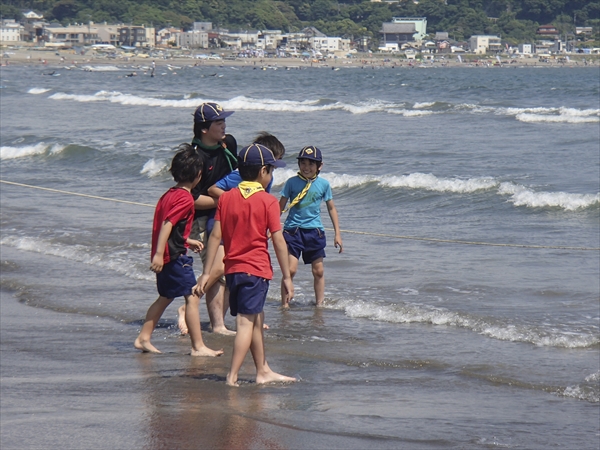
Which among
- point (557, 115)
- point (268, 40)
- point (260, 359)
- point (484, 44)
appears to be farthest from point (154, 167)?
point (484, 44)

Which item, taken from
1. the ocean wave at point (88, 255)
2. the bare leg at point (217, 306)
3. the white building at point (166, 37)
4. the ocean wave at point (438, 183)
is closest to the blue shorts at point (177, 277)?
the bare leg at point (217, 306)

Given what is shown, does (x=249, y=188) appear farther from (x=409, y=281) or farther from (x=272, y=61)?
(x=272, y=61)

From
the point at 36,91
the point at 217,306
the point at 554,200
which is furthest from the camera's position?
the point at 36,91

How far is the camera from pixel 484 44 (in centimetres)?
14812

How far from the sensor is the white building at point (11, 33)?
457 feet

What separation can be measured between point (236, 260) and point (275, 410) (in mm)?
872

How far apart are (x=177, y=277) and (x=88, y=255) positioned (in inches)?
165

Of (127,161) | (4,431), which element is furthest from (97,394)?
(127,161)

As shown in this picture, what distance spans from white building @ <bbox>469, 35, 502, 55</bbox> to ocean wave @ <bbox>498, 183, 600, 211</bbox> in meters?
139

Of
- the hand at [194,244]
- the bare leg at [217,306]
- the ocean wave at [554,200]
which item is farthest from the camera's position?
the ocean wave at [554,200]

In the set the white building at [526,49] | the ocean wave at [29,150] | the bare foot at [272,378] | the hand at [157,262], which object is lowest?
the ocean wave at [29,150]

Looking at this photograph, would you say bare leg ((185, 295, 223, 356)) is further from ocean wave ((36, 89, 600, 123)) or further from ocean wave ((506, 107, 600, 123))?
ocean wave ((36, 89, 600, 123))

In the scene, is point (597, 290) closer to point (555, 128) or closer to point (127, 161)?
point (127, 161)

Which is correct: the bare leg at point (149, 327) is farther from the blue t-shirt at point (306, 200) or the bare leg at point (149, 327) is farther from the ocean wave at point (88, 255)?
the ocean wave at point (88, 255)
